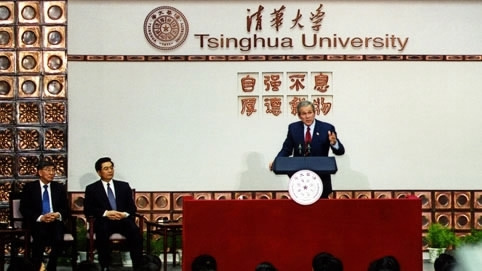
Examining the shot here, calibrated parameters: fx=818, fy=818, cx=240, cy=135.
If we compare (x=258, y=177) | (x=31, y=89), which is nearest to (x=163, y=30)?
(x=31, y=89)

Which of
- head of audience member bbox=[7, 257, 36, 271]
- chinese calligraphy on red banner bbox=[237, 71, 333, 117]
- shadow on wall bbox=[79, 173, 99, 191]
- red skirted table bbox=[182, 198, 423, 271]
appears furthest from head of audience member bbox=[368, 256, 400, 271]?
shadow on wall bbox=[79, 173, 99, 191]

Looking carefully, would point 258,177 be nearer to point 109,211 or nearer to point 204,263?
point 109,211

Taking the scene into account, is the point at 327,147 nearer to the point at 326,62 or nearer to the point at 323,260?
the point at 326,62

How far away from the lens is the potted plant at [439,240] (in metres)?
8.98

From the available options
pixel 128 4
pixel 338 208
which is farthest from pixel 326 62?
pixel 338 208

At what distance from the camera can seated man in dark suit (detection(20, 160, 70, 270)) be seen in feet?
26.1

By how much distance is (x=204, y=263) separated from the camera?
605 centimetres

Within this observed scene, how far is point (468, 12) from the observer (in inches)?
365

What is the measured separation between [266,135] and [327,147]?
1552 mm

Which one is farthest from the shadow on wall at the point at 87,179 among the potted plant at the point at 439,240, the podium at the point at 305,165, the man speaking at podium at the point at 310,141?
the potted plant at the point at 439,240

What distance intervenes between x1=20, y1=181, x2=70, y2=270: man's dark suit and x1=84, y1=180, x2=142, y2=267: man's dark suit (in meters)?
Answer: 0.28

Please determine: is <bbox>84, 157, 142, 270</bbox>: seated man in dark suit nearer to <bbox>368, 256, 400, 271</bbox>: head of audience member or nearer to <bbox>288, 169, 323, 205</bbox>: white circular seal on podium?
<bbox>288, 169, 323, 205</bbox>: white circular seal on podium

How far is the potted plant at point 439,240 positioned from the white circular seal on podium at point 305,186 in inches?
116

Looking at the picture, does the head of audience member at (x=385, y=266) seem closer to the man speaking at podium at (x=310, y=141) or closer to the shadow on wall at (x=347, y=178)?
the man speaking at podium at (x=310, y=141)
